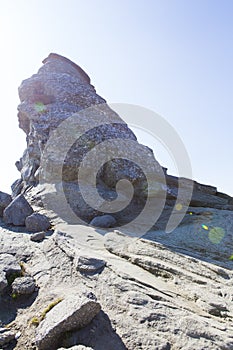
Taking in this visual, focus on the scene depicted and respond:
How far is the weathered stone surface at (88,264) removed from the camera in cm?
955

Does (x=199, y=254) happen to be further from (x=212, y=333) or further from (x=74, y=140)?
(x=74, y=140)

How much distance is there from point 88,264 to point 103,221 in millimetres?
6581

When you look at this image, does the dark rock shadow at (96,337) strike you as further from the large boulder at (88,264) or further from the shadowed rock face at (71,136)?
the shadowed rock face at (71,136)

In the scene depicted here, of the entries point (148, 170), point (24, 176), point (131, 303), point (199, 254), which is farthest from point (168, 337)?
point (24, 176)

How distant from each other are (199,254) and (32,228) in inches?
357

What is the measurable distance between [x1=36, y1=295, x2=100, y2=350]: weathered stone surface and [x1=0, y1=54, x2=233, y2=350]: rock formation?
27 millimetres

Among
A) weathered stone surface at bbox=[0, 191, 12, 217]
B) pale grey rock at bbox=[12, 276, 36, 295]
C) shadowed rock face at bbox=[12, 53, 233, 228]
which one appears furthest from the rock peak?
pale grey rock at bbox=[12, 276, 36, 295]

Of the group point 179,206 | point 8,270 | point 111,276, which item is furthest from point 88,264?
point 179,206

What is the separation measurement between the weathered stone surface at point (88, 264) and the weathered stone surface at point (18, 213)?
24.5ft

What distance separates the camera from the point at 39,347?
21.8 ft

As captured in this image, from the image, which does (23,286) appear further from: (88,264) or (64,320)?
(64,320)

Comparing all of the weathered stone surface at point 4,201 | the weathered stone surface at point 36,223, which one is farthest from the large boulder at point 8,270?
Result: the weathered stone surface at point 4,201

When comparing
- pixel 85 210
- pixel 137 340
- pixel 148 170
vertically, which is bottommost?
pixel 137 340

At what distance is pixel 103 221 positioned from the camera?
16328 mm
